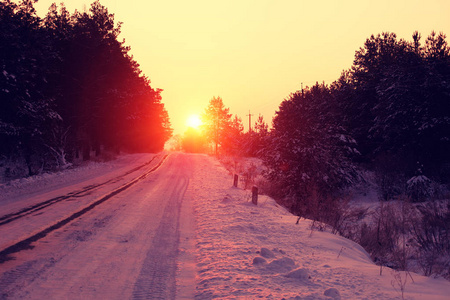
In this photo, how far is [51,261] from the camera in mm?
5062

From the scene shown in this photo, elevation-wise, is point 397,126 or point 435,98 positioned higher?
point 435,98

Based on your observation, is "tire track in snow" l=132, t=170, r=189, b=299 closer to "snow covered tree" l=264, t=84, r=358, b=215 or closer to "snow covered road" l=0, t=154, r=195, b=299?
"snow covered road" l=0, t=154, r=195, b=299

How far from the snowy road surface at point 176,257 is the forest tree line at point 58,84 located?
11.6 meters

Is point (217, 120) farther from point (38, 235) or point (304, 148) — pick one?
point (38, 235)

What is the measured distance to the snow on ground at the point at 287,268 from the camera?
4.22 metres

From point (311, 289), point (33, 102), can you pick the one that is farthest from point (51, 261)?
point (33, 102)

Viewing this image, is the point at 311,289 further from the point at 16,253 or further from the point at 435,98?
the point at 435,98

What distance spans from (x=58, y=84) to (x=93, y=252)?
22.9 m

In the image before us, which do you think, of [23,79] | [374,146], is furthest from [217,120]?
[23,79]

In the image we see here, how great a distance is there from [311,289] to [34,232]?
19.5 feet

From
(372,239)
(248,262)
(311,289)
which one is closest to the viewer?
(311,289)

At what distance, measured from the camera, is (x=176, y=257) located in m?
5.69

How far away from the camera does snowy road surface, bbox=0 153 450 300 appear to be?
422cm

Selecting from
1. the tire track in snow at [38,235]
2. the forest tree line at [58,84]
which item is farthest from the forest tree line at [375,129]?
the forest tree line at [58,84]
